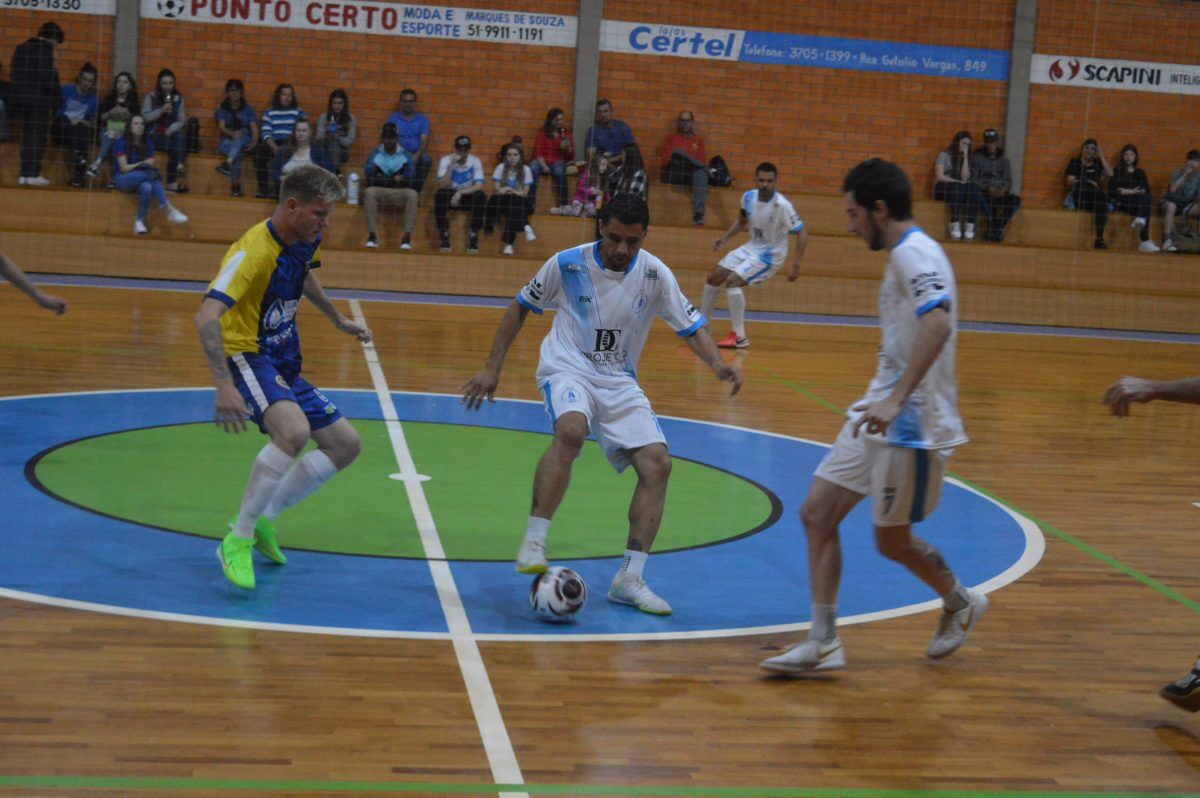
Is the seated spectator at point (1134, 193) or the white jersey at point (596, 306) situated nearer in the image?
the white jersey at point (596, 306)

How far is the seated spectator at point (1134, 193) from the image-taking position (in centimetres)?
2184

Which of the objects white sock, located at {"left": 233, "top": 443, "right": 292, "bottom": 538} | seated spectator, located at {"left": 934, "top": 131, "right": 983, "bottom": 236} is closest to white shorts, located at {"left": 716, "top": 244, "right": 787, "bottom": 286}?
seated spectator, located at {"left": 934, "top": 131, "right": 983, "bottom": 236}

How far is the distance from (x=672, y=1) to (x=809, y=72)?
2552 millimetres

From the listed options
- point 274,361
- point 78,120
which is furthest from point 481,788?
point 78,120

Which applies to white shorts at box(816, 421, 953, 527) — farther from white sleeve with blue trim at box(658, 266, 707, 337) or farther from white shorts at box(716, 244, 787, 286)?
white shorts at box(716, 244, 787, 286)

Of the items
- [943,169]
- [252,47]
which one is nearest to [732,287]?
[943,169]

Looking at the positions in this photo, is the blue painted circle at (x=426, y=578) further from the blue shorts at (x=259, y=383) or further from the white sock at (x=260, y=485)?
the blue shorts at (x=259, y=383)

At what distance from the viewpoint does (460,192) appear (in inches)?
783

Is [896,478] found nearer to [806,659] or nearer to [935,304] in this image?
[935,304]

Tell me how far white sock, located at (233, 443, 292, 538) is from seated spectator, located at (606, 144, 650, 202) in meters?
14.3

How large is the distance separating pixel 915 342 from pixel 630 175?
15552mm

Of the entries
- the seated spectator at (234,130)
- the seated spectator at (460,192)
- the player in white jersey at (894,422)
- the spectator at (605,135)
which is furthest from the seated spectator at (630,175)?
the player in white jersey at (894,422)

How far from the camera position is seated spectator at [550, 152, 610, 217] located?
66.8 feet

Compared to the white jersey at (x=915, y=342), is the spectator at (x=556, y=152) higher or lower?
higher
